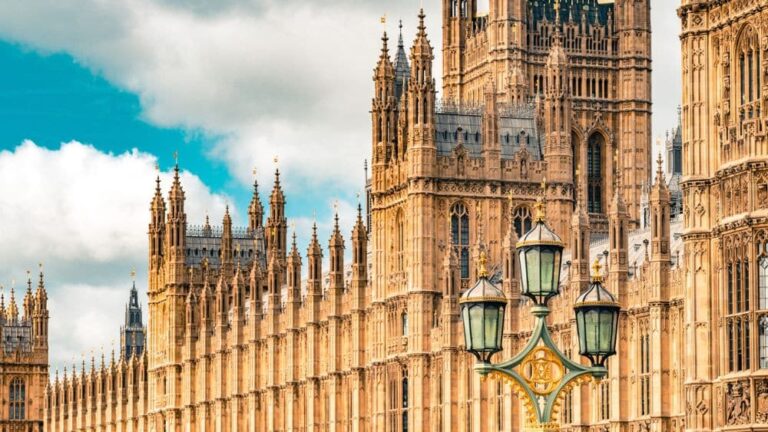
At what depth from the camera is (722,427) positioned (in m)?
66.6

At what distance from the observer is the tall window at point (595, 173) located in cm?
15950

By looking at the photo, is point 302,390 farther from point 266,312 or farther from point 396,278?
point 396,278

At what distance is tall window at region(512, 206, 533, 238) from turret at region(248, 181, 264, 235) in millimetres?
58105

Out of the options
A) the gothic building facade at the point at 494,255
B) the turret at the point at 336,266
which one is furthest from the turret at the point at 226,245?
the turret at the point at 336,266

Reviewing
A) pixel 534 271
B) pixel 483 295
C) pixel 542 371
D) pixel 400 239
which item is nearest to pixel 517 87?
pixel 400 239

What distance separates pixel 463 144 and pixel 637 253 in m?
18.1

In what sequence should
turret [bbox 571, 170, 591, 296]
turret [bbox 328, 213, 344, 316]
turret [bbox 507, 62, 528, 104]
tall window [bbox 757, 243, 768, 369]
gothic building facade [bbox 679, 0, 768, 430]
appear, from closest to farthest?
1. tall window [bbox 757, 243, 768, 369]
2. gothic building facade [bbox 679, 0, 768, 430]
3. turret [bbox 571, 170, 591, 296]
4. turret [bbox 328, 213, 344, 316]
5. turret [bbox 507, 62, 528, 104]

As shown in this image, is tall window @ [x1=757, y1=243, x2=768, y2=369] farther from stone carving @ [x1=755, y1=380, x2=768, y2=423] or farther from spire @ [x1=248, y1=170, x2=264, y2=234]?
spire @ [x1=248, y1=170, x2=264, y2=234]

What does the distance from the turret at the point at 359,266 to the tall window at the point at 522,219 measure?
39.3 ft

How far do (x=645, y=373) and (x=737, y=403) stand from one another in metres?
33.9

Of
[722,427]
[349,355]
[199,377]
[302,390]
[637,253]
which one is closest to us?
[722,427]

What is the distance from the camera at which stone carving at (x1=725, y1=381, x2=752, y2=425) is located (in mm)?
66125

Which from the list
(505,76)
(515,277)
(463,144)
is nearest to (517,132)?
(463,144)

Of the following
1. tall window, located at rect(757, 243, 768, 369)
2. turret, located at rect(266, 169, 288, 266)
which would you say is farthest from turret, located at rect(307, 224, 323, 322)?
tall window, located at rect(757, 243, 768, 369)
